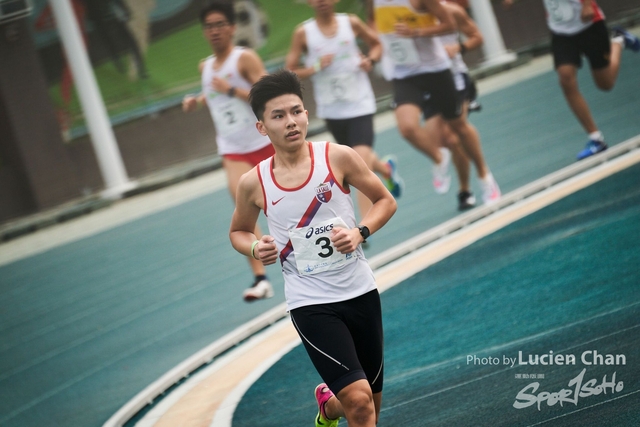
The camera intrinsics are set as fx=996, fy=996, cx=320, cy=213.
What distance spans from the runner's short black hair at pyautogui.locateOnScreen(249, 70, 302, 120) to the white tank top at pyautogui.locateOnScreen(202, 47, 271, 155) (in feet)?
12.8

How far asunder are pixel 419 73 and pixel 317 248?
211 inches

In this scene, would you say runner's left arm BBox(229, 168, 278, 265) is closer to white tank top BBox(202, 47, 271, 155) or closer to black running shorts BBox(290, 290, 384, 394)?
Answer: black running shorts BBox(290, 290, 384, 394)

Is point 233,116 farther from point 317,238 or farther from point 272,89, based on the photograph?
point 317,238

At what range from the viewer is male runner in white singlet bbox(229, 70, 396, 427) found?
4059 millimetres

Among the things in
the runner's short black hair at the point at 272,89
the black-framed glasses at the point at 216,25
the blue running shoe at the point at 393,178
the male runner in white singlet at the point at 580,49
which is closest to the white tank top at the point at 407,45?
the blue running shoe at the point at 393,178

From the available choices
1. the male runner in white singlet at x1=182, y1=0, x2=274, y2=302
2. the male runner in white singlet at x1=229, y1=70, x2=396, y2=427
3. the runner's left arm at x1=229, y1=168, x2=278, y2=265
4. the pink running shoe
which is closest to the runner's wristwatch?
the male runner in white singlet at x1=229, y1=70, x2=396, y2=427

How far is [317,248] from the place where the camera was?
13.5 feet

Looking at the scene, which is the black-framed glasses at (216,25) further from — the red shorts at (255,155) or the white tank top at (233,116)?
the red shorts at (255,155)

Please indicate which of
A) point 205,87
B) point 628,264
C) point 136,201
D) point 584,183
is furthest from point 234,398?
point 136,201

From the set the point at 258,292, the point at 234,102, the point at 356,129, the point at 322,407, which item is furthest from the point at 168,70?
the point at 322,407

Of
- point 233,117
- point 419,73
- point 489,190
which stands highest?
point 233,117

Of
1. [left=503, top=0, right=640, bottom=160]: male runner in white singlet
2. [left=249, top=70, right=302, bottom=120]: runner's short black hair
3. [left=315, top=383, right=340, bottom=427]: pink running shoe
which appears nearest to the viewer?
[left=249, top=70, right=302, bottom=120]: runner's short black hair

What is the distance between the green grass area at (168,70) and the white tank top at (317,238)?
65.0 ft

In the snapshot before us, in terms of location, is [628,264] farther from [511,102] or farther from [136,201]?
[136,201]
